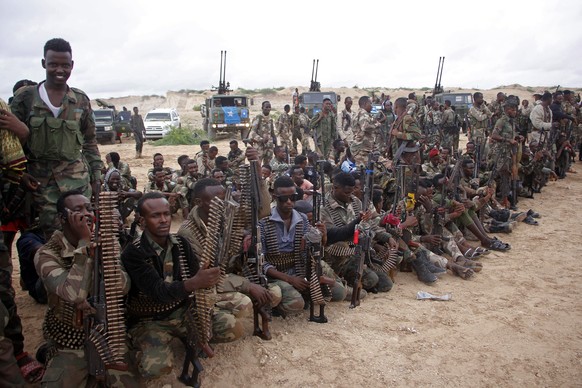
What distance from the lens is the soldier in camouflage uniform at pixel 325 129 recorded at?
528 inches

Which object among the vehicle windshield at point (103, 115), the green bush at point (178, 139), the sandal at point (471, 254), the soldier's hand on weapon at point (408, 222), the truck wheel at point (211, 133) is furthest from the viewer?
the truck wheel at point (211, 133)

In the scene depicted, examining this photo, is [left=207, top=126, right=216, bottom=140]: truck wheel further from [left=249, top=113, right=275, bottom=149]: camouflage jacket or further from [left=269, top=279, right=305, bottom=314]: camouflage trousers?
[left=269, top=279, right=305, bottom=314]: camouflage trousers

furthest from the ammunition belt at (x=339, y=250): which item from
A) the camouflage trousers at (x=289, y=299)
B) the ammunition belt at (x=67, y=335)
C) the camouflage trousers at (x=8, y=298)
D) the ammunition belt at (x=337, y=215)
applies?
the camouflage trousers at (x=8, y=298)

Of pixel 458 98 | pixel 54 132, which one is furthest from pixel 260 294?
pixel 458 98

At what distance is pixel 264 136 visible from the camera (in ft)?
41.7

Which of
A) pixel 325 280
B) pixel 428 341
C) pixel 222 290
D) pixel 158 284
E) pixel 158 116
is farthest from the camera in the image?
pixel 158 116

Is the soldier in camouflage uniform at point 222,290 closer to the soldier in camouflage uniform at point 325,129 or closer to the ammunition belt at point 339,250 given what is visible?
the ammunition belt at point 339,250

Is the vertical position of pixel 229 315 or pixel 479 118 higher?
pixel 479 118

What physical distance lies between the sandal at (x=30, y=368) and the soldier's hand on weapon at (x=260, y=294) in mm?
1786

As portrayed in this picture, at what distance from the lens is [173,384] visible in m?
3.63

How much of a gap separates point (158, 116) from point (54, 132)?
2200cm

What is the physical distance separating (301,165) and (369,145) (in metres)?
3.39

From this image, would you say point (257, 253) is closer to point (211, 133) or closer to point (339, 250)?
point (339, 250)

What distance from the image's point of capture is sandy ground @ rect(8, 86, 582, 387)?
3.87 m
